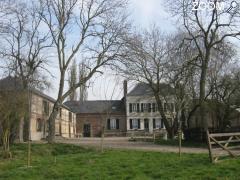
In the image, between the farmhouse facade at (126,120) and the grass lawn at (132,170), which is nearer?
the grass lawn at (132,170)

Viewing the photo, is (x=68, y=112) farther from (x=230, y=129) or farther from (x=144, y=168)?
(x=144, y=168)

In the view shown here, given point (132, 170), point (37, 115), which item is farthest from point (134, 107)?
point (132, 170)

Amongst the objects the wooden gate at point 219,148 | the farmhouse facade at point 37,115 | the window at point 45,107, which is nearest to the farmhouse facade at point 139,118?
the farmhouse facade at point 37,115

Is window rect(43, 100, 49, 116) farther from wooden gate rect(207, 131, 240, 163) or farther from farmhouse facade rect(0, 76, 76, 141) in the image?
wooden gate rect(207, 131, 240, 163)

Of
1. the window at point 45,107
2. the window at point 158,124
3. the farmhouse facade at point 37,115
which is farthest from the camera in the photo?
the window at point 158,124

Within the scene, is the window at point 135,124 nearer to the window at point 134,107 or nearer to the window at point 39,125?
the window at point 134,107

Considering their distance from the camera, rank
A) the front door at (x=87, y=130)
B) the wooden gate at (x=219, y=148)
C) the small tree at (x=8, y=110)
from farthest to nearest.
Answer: the front door at (x=87, y=130), the small tree at (x=8, y=110), the wooden gate at (x=219, y=148)

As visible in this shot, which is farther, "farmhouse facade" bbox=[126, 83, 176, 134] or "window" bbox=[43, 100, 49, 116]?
"farmhouse facade" bbox=[126, 83, 176, 134]

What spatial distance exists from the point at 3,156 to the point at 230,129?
2141cm

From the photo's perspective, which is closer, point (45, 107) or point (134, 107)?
point (45, 107)

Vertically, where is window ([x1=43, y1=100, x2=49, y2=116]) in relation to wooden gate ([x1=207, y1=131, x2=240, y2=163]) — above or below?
above

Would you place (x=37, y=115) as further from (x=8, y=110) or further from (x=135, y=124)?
(x=8, y=110)

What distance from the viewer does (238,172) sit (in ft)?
46.4

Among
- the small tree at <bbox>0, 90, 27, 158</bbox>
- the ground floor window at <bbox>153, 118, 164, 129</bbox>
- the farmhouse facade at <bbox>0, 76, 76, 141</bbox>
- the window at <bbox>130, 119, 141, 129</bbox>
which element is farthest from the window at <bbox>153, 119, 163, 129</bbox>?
the small tree at <bbox>0, 90, 27, 158</bbox>
